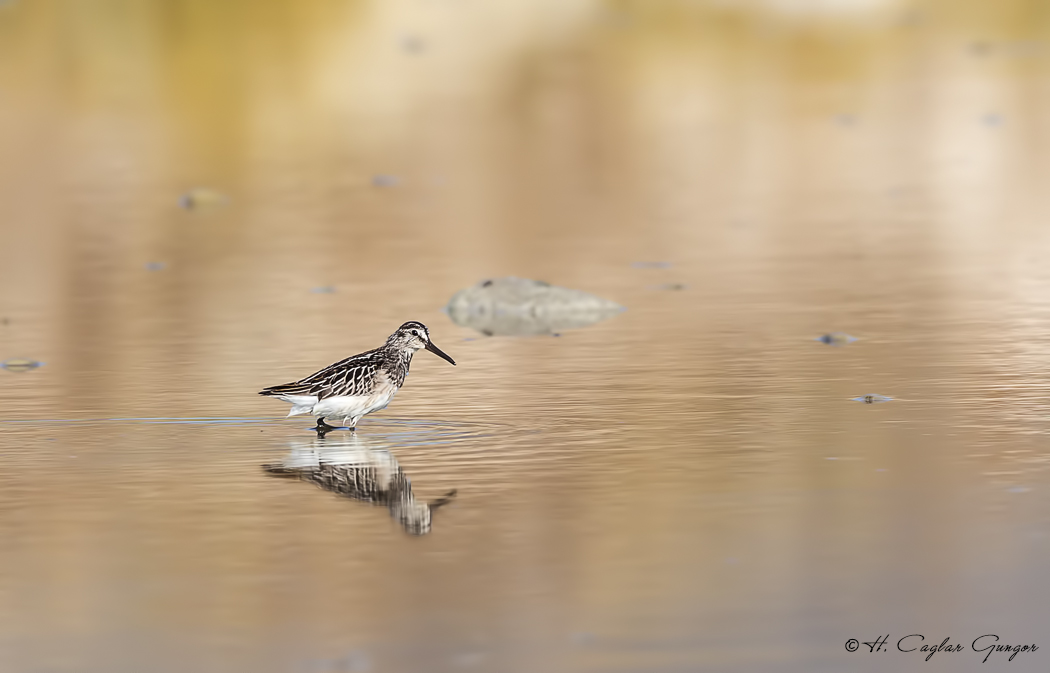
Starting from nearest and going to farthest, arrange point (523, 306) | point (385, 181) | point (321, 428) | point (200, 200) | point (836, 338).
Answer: point (321, 428) → point (836, 338) → point (523, 306) → point (200, 200) → point (385, 181)

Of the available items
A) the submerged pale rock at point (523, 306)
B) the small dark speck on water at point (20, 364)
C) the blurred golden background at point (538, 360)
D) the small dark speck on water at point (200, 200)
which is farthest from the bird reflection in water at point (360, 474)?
the small dark speck on water at point (200, 200)

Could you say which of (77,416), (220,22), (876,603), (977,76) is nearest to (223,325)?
(77,416)

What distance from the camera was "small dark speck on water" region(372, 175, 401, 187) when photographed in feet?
86.4

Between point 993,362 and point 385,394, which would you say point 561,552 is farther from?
point 993,362

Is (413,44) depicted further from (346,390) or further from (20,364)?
(346,390)

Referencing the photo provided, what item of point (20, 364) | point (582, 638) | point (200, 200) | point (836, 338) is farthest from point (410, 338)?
point (200, 200)

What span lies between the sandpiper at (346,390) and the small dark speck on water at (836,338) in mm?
4031

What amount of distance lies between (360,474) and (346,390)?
130cm

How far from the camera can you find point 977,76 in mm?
36406

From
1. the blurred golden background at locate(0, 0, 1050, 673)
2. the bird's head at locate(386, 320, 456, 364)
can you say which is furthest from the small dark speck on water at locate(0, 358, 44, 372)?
the bird's head at locate(386, 320, 456, 364)

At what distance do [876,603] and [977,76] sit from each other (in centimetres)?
3015

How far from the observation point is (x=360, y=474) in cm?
1041

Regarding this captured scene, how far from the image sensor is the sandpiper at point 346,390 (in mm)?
11641

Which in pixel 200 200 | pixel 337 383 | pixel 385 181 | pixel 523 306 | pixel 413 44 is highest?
pixel 413 44
